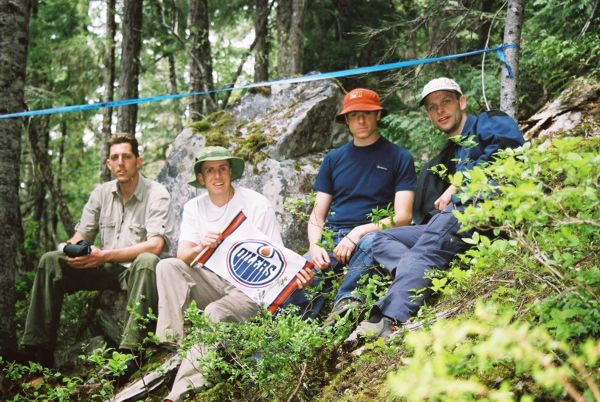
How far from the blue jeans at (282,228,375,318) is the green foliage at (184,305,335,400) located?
58cm

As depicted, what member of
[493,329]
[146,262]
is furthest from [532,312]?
[146,262]

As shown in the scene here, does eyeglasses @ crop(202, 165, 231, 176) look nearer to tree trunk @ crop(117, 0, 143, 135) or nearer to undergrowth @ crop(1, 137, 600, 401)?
undergrowth @ crop(1, 137, 600, 401)

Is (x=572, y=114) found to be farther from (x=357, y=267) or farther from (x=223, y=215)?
(x=223, y=215)

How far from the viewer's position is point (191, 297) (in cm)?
507

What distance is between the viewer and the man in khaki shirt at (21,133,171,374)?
18.6 ft

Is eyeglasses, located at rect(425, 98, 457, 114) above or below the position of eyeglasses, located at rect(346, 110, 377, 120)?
above

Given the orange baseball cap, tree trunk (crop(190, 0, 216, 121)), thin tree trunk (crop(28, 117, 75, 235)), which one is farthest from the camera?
thin tree trunk (crop(28, 117, 75, 235))

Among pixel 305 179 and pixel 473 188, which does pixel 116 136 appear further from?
pixel 473 188

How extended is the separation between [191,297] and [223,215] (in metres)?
0.82

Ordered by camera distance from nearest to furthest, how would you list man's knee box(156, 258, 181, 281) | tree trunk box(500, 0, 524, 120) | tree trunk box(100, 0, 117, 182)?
1. man's knee box(156, 258, 181, 281)
2. tree trunk box(500, 0, 524, 120)
3. tree trunk box(100, 0, 117, 182)

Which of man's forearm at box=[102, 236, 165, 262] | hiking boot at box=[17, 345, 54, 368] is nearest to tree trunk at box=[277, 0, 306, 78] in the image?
man's forearm at box=[102, 236, 165, 262]

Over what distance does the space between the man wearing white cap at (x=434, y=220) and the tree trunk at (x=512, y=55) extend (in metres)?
1.10

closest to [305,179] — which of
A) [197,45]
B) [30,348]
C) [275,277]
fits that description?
[275,277]

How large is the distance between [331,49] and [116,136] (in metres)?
7.47
